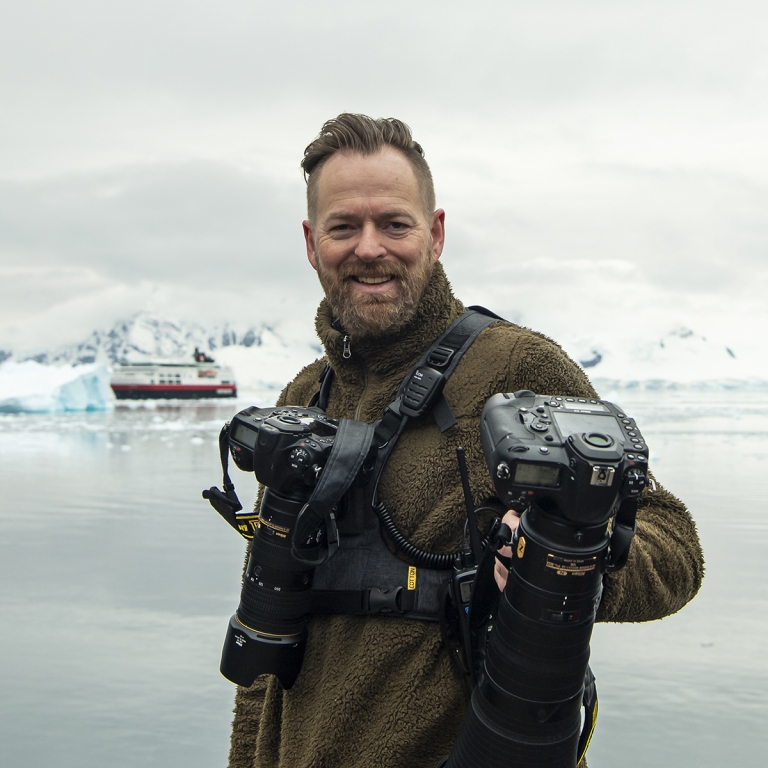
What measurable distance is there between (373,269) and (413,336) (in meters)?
0.15

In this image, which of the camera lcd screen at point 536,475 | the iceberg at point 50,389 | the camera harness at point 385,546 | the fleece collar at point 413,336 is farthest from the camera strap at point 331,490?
the iceberg at point 50,389

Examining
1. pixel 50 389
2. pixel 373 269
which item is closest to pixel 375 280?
pixel 373 269

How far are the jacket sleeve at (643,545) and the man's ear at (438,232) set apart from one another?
0.29 metres

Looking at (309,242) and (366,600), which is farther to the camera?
(309,242)

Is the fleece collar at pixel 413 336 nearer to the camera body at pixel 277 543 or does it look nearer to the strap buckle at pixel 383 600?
the camera body at pixel 277 543

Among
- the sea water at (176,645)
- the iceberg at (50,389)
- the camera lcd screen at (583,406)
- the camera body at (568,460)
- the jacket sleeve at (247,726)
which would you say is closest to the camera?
the camera body at (568,460)

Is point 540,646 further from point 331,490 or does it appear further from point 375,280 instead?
point 375,280

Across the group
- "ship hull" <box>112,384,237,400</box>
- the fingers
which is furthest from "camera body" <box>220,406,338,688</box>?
"ship hull" <box>112,384,237,400</box>

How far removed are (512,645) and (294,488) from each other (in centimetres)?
46

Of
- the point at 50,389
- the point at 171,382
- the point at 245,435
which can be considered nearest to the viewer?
the point at 245,435

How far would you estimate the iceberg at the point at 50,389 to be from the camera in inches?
922

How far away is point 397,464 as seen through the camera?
1.44m

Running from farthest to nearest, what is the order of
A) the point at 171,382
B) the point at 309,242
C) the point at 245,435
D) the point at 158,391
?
the point at 171,382 → the point at 158,391 → the point at 309,242 → the point at 245,435

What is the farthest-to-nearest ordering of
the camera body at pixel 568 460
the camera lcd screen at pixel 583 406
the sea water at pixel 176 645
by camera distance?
the sea water at pixel 176 645
the camera lcd screen at pixel 583 406
the camera body at pixel 568 460
